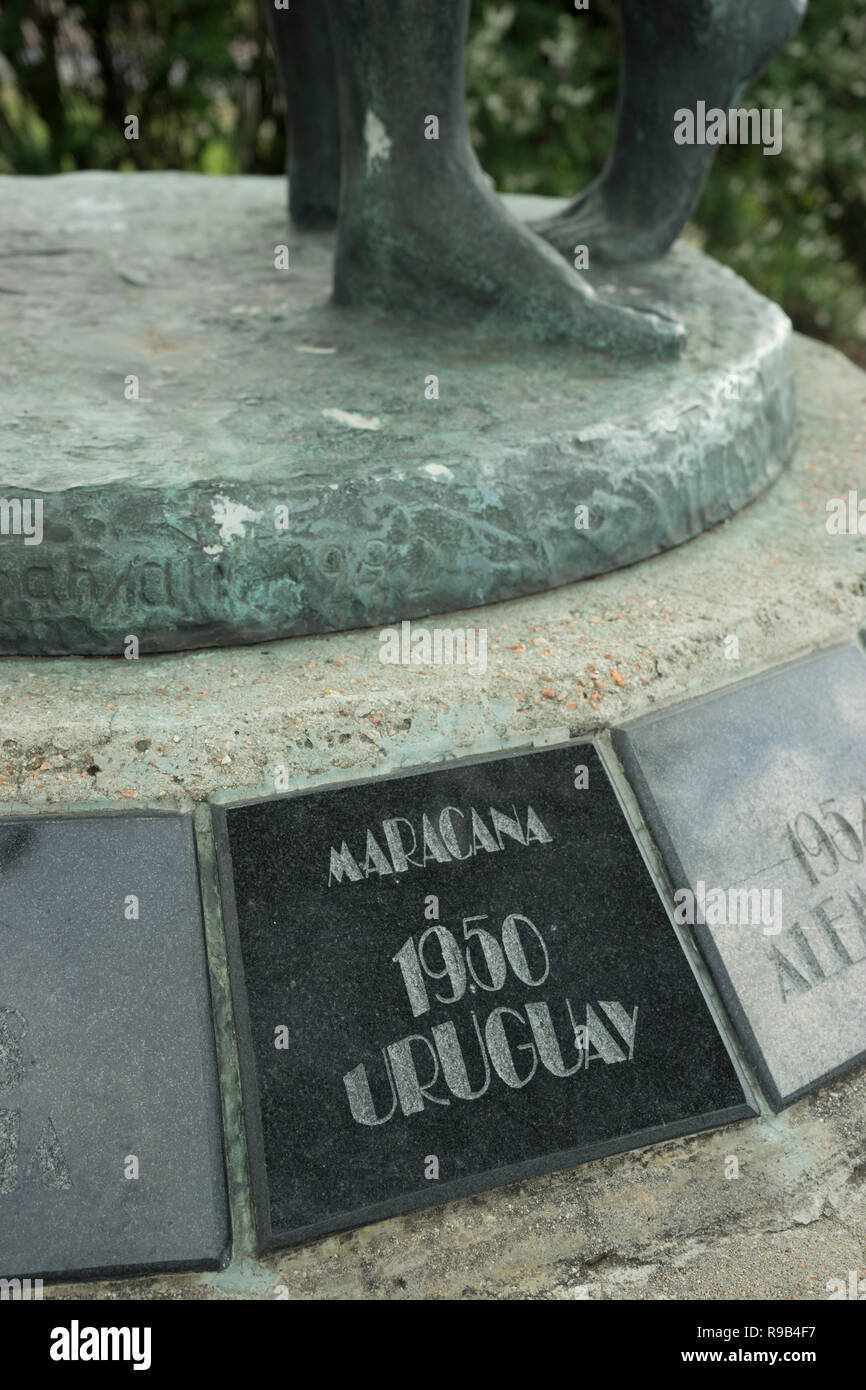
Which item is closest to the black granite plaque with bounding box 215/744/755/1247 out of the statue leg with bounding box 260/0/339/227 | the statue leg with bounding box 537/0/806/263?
the statue leg with bounding box 537/0/806/263

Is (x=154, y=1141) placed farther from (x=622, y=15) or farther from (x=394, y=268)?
(x=622, y=15)

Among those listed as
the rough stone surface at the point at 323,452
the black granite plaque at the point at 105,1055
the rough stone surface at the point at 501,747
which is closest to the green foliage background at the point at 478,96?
the rough stone surface at the point at 323,452

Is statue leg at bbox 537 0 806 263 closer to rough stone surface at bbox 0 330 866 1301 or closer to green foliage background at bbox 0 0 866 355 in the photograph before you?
rough stone surface at bbox 0 330 866 1301

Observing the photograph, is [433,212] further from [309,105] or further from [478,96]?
[478,96]

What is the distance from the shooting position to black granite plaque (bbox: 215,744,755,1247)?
1.40m

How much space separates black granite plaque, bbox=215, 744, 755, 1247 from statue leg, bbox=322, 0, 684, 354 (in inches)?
32.4

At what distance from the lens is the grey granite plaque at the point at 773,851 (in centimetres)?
158

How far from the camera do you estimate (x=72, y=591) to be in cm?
162

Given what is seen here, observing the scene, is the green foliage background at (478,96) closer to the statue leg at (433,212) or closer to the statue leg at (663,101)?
the statue leg at (663,101)

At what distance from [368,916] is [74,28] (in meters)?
4.49

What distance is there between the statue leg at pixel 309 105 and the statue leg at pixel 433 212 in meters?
0.65

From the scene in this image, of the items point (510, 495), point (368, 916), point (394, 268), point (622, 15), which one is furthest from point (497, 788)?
point (622, 15)

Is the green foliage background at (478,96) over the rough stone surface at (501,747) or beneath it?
over

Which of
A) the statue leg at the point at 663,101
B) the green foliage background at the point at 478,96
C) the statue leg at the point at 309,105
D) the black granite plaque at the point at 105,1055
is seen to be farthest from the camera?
the green foliage background at the point at 478,96
